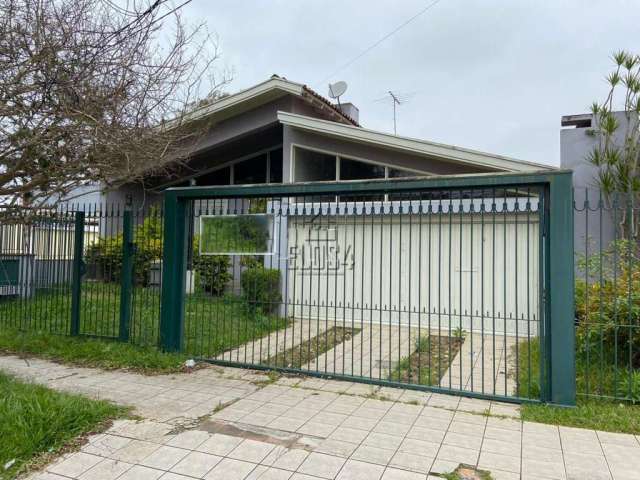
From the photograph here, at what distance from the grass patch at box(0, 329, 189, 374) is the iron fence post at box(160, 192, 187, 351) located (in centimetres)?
28

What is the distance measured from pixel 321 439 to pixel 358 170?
7.44 m

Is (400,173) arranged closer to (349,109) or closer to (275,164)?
(275,164)

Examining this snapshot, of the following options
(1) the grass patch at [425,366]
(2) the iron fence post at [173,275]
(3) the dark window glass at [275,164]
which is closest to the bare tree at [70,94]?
(2) the iron fence post at [173,275]

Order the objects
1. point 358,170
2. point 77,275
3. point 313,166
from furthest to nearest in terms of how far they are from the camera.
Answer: point 313,166 < point 358,170 < point 77,275

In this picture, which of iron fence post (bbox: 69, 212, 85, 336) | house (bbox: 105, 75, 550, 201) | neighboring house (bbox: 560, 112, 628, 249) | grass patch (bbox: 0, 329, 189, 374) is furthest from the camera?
house (bbox: 105, 75, 550, 201)

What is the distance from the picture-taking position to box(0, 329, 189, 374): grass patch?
6.05 metres

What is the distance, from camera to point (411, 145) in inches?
366

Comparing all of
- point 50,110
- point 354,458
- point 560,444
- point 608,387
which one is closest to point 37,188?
point 50,110

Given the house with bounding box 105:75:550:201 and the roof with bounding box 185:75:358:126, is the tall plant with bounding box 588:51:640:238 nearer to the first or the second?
the house with bounding box 105:75:550:201

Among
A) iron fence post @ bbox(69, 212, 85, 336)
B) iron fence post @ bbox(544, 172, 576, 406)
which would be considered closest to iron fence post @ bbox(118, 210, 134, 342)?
iron fence post @ bbox(69, 212, 85, 336)

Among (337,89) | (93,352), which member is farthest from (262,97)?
(93,352)

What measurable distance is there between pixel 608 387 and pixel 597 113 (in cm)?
609

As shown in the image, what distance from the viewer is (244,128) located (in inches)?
453

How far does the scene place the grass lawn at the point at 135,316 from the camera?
677cm
